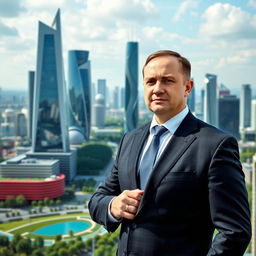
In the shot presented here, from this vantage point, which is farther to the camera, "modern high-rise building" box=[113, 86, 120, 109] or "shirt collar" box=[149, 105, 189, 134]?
"modern high-rise building" box=[113, 86, 120, 109]

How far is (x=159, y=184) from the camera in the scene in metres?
1.25

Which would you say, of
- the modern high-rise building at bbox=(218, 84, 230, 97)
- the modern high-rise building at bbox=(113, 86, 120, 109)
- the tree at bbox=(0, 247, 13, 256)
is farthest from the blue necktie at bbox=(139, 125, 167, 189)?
the modern high-rise building at bbox=(113, 86, 120, 109)

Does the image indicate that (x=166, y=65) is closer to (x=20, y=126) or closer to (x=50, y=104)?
(x=50, y=104)

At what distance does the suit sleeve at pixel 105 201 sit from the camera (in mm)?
1406

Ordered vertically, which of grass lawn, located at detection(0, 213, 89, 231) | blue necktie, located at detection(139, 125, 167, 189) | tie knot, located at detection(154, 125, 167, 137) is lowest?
grass lawn, located at detection(0, 213, 89, 231)

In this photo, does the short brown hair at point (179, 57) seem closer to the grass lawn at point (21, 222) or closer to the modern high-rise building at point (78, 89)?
the grass lawn at point (21, 222)

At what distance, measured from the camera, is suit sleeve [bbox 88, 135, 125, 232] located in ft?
4.61

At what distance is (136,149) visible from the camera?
56.1 inches

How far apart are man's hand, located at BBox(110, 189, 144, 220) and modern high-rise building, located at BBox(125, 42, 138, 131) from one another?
31.8 meters

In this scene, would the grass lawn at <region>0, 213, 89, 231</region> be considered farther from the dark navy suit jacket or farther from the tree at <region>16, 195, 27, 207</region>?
the dark navy suit jacket

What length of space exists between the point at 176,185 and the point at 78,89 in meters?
33.2

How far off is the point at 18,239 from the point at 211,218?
11.7 meters

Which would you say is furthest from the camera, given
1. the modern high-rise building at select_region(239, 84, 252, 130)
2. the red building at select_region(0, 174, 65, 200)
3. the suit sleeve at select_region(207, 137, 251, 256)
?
the modern high-rise building at select_region(239, 84, 252, 130)

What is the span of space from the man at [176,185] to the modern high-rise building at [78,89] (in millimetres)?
32875
